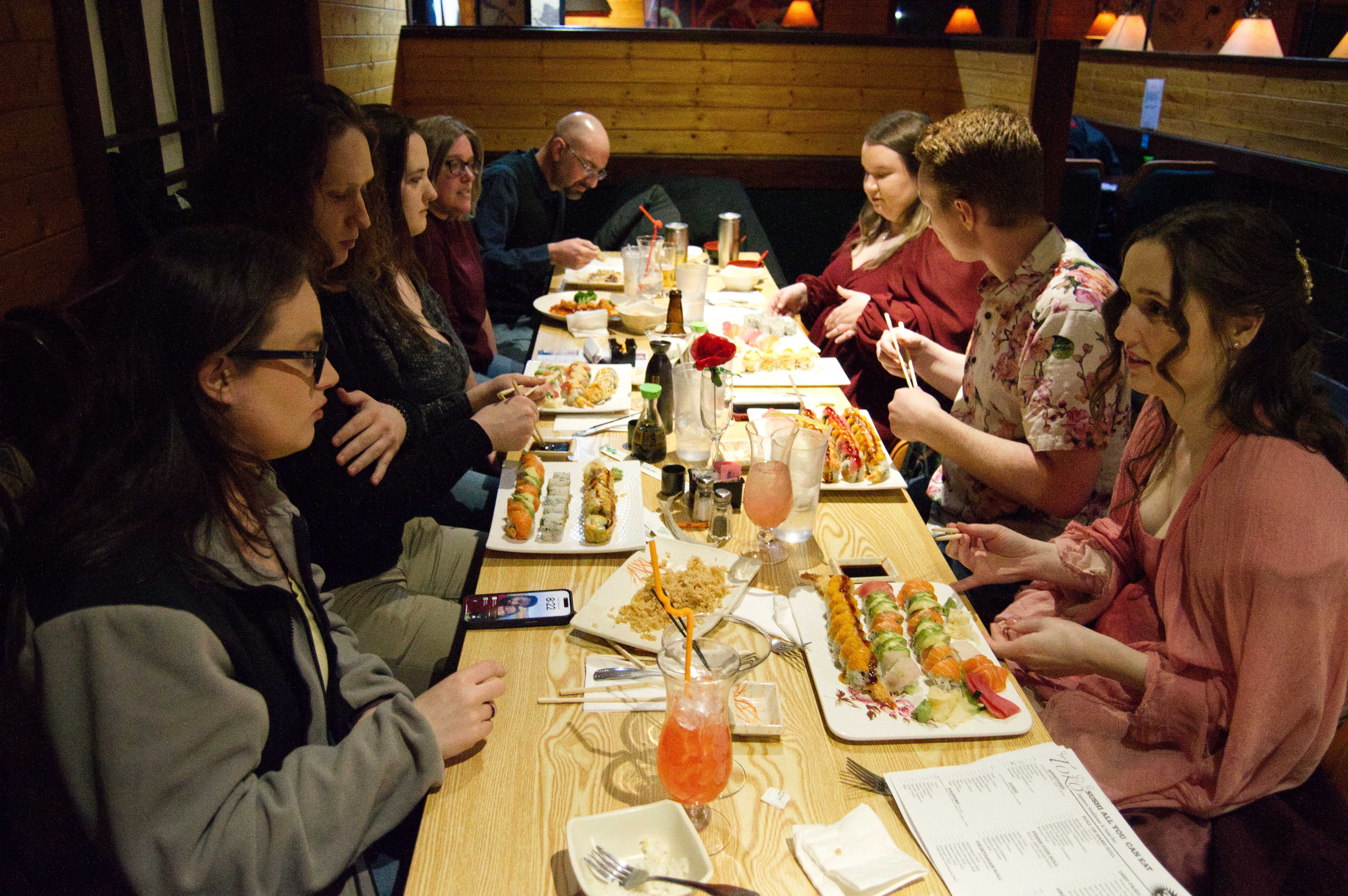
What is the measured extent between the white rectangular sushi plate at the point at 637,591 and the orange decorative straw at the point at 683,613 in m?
0.02

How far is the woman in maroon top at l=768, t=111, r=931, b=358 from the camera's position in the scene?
10.6 feet

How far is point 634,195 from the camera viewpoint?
5.15 meters

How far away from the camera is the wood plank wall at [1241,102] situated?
5.39 metres

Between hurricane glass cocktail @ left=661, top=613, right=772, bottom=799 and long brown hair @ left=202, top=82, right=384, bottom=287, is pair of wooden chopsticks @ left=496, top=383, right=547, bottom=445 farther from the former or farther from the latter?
hurricane glass cocktail @ left=661, top=613, right=772, bottom=799

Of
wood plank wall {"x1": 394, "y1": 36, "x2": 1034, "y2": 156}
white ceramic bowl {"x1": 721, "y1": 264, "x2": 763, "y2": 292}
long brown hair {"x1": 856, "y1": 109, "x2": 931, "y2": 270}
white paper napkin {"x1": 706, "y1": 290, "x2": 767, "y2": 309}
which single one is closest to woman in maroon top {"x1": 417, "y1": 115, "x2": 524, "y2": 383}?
white paper napkin {"x1": 706, "y1": 290, "x2": 767, "y2": 309}

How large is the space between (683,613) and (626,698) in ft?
0.52

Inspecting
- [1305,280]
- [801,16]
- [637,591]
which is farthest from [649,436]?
[801,16]

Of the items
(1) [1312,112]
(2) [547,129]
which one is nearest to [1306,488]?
(2) [547,129]

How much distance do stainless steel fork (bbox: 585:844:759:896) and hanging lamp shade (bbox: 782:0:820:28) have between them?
9.73m

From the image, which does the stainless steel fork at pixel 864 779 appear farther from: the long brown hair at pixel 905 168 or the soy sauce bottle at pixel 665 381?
the long brown hair at pixel 905 168

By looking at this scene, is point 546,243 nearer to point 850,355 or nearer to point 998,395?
point 850,355

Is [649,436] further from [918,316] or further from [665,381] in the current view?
[918,316]

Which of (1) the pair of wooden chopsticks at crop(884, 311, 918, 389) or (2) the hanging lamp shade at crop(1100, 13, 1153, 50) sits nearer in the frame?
(1) the pair of wooden chopsticks at crop(884, 311, 918, 389)

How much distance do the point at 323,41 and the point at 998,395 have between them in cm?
294
